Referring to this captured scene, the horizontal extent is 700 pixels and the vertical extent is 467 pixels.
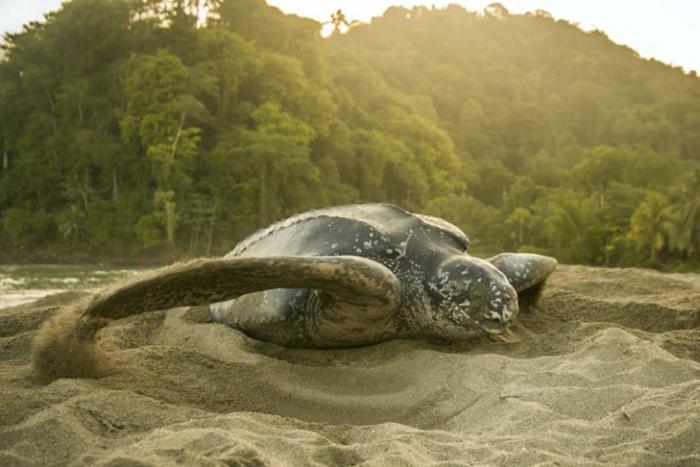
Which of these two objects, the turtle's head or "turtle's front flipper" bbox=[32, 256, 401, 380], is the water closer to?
"turtle's front flipper" bbox=[32, 256, 401, 380]

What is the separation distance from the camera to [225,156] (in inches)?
1203

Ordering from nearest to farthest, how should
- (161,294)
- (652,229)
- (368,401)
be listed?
(161,294), (368,401), (652,229)

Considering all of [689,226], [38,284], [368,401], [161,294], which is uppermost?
[161,294]

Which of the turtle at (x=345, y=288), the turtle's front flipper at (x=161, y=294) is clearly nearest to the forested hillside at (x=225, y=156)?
the turtle at (x=345, y=288)

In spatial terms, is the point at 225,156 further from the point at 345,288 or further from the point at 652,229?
the point at 345,288

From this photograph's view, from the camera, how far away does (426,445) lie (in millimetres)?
1697

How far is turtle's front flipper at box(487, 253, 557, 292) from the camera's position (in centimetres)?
346

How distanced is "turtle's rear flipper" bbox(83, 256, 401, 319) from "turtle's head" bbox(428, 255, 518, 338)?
469 mm

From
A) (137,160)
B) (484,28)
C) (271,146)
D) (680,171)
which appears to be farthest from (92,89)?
(484,28)

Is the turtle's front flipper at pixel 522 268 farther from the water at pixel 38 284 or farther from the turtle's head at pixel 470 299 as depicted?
the water at pixel 38 284

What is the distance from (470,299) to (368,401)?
77cm

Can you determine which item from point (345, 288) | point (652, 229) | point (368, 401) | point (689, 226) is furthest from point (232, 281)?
point (652, 229)

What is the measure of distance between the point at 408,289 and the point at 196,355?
1041mm

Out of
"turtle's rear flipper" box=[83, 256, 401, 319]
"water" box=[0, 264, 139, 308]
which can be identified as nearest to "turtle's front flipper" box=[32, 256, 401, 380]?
"turtle's rear flipper" box=[83, 256, 401, 319]
